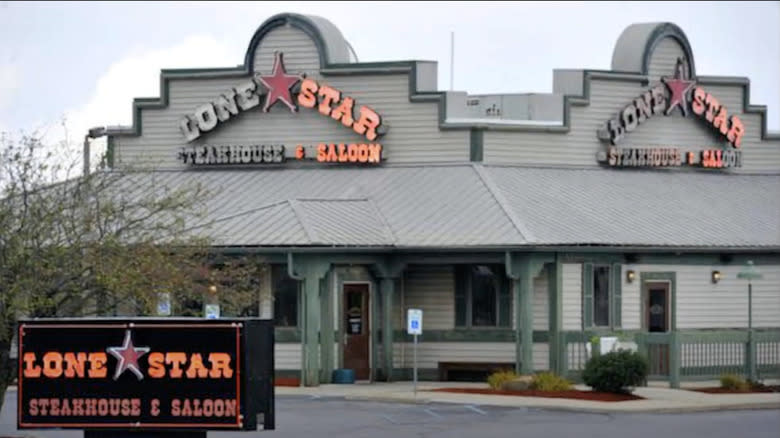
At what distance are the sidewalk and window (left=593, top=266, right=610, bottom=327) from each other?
2661 mm

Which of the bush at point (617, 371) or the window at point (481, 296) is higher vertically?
the window at point (481, 296)

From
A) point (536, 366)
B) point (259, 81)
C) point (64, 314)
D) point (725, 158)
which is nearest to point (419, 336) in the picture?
point (536, 366)

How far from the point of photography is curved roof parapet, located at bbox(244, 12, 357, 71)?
1890 inches

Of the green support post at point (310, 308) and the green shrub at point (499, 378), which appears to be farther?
the green support post at point (310, 308)

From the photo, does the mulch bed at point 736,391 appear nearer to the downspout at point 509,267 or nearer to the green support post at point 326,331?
the downspout at point 509,267

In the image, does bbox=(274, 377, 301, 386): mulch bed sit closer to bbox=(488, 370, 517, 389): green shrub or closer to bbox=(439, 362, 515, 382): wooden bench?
bbox=(439, 362, 515, 382): wooden bench

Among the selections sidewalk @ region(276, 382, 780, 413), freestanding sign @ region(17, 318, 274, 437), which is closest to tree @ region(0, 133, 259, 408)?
freestanding sign @ region(17, 318, 274, 437)

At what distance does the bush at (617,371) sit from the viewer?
39.6 metres

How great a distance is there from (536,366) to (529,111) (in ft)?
28.2

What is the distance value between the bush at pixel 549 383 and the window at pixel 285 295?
6.44 m

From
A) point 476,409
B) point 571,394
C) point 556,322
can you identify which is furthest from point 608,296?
point 476,409

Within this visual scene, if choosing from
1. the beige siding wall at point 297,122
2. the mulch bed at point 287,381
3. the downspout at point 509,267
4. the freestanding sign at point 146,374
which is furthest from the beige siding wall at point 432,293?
the freestanding sign at point 146,374

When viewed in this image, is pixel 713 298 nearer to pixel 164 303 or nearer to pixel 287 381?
pixel 287 381

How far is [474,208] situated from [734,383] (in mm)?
7389
